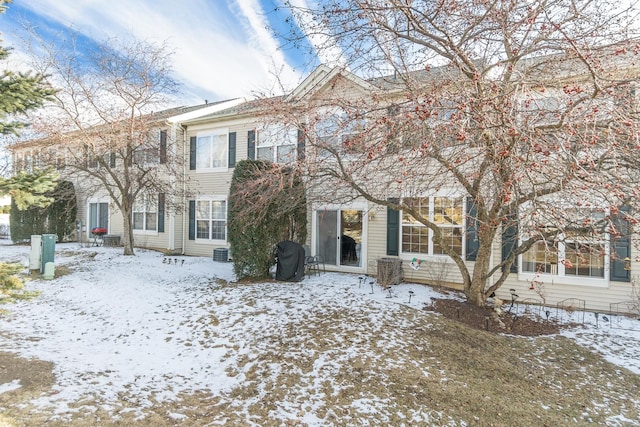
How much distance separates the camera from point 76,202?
52.5 feet

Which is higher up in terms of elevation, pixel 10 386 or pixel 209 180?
pixel 209 180

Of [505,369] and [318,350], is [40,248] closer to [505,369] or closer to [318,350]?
[318,350]

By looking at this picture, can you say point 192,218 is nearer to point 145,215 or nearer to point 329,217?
point 145,215

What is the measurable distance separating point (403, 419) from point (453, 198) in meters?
6.40

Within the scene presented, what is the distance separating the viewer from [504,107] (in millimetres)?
3811

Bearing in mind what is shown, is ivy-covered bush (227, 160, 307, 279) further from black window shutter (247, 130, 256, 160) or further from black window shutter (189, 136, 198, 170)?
black window shutter (189, 136, 198, 170)

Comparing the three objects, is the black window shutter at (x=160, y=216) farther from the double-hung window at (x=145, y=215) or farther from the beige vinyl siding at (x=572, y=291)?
the beige vinyl siding at (x=572, y=291)

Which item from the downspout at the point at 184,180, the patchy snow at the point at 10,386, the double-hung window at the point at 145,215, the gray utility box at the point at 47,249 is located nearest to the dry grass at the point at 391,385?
the patchy snow at the point at 10,386

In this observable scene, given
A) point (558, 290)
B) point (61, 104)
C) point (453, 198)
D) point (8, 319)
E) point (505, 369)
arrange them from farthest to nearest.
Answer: point (61, 104)
point (453, 198)
point (558, 290)
point (8, 319)
point (505, 369)

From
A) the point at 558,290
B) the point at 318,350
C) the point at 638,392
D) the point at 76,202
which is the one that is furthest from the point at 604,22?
the point at 76,202

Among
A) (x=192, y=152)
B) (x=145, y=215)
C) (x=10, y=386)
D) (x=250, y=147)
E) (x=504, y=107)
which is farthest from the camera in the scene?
(x=145, y=215)

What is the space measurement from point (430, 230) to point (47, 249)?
1014 centimetres

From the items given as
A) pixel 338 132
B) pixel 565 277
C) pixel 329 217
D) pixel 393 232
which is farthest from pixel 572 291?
pixel 338 132

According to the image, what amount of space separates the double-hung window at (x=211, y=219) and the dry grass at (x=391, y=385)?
7.87 meters
